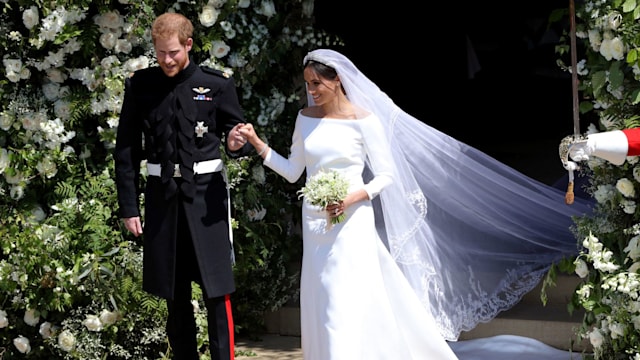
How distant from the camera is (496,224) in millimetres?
6082

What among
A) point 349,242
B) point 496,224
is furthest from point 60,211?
point 496,224

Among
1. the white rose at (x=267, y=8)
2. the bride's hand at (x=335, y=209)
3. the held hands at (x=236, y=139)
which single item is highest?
the white rose at (x=267, y=8)

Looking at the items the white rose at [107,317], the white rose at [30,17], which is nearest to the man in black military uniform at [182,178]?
the white rose at [107,317]

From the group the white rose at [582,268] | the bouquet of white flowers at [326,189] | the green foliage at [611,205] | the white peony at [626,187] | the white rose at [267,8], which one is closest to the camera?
the bouquet of white flowers at [326,189]

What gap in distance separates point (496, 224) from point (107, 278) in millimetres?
2111

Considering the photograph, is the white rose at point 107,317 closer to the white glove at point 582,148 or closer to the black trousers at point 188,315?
the black trousers at point 188,315

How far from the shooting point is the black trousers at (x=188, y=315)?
17.0 feet

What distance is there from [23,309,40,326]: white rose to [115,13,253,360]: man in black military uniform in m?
1.14

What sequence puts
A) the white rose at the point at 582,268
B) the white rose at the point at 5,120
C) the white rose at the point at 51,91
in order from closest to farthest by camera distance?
the white rose at the point at 582,268 → the white rose at the point at 5,120 → the white rose at the point at 51,91

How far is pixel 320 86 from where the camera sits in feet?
17.0

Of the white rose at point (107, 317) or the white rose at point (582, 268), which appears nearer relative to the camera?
the white rose at point (582, 268)

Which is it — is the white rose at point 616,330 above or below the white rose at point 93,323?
below

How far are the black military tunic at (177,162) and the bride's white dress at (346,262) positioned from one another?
13.9 inches

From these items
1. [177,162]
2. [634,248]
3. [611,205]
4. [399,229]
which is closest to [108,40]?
[177,162]
